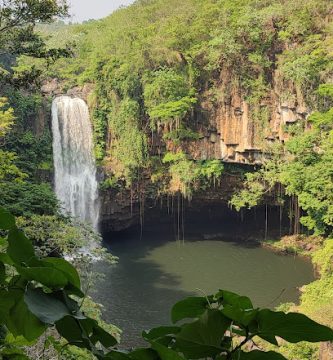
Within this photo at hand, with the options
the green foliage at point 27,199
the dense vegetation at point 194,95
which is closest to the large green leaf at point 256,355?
the green foliage at point 27,199

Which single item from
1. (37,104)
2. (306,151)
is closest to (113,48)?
(37,104)

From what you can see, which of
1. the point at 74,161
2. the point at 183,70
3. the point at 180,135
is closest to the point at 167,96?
the point at 183,70

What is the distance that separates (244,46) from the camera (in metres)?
18.4

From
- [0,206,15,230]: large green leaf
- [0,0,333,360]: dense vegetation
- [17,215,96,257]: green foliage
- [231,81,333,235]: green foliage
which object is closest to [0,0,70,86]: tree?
[17,215,96,257]: green foliage

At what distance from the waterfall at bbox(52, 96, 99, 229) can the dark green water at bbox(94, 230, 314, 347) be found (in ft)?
7.45

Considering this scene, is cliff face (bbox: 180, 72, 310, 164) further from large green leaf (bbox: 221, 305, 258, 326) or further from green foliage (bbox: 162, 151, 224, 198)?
large green leaf (bbox: 221, 305, 258, 326)

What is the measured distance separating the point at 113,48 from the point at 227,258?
11453 mm

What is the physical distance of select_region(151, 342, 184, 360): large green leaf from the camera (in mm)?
528

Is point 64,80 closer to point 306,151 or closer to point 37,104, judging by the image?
point 37,104

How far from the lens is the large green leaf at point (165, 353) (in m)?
0.53

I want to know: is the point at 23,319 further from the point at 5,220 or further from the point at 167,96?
the point at 167,96

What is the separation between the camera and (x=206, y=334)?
0.57m

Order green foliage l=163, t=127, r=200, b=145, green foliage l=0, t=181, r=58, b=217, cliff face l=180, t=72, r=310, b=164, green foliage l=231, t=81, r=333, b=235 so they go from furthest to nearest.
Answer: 1. green foliage l=163, t=127, r=200, b=145
2. cliff face l=180, t=72, r=310, b=164
3. green foliage l=231, t=81, r=333, b=235
4. green foliage l=0, t=181, r=58, b=217

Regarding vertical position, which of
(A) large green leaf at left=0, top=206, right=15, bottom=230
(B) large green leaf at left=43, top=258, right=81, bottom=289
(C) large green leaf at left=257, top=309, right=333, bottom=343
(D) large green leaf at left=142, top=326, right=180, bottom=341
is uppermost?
(A) large green leaf at left=0, top=206, right=15, bottom=230
